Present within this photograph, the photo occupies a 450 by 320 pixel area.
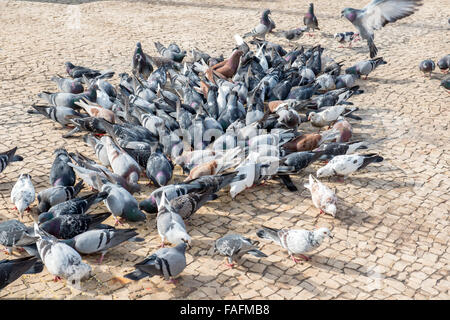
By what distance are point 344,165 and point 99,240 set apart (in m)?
4.22

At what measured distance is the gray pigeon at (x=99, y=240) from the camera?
5.96 metres

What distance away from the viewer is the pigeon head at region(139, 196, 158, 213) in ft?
22.8

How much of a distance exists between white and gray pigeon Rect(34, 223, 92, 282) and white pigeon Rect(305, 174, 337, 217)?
3.47 m

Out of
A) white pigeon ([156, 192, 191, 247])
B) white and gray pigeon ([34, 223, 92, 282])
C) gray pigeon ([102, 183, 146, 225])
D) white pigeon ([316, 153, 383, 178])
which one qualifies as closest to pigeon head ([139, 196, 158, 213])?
gray pigeon ([102, 183, 146, 225])

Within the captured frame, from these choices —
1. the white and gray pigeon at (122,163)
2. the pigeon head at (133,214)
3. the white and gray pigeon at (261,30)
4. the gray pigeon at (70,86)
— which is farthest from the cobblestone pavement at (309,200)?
the white and gray pigeon at (261,30)

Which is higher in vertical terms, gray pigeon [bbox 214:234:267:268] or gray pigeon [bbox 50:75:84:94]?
gray pigeon [bbox 50:75:84:94]

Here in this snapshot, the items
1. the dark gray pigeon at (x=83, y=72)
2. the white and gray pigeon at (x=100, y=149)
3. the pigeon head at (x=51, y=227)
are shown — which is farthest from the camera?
the dark gray pigeon at (x=83, y=72)

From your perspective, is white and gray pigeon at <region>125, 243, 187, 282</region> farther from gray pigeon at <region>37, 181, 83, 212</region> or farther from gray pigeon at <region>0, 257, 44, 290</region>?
gray pigeon at <region>37, 181, 83, 212</region>

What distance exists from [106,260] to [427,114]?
8.10 metres

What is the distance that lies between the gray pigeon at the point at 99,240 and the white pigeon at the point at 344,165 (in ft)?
Result: 11.8

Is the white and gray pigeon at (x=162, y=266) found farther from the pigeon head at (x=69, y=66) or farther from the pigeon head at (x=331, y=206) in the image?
the pigeon head at (x=69, y=66)

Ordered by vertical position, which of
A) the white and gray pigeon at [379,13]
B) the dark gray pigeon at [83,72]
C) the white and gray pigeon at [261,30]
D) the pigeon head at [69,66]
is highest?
the white and gray pigeon at [379,13]

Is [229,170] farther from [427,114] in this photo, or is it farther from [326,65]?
[326,65]

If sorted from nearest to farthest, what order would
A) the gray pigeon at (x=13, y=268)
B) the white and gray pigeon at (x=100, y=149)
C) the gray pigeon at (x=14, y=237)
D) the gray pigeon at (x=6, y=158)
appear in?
the gray pigeon at (x=13, y=268) < the gray pigeon at (x=14, y=237) < the gray pigeon at (x=6, y=158) < the white and gray pigeon at (x=100, y=149)
